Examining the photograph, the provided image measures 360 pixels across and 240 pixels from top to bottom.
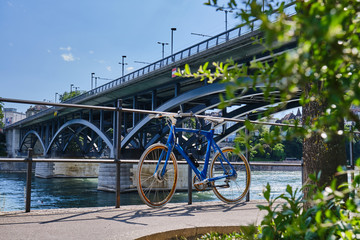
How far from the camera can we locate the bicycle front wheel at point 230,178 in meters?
3.52

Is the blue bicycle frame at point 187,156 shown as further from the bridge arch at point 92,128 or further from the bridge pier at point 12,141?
the bridge pier at point 12,141

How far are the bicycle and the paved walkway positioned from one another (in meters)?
0.20

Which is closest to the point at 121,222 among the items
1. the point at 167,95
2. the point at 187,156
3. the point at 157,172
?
the point at 157,172

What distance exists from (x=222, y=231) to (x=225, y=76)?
4.42ft

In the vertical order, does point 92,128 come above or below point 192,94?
below

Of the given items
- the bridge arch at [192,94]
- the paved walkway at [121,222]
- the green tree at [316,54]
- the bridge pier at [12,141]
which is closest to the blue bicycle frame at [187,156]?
the paved walkway at [121,222]

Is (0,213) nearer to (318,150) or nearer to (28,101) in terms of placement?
(28,101)

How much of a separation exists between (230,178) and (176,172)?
2.21 feet

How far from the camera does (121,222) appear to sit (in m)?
2.43

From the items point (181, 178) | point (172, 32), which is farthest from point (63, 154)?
point (181, 178)

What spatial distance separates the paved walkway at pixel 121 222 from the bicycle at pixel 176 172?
0.20 m

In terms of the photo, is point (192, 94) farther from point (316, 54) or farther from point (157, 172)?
point (316, 54)

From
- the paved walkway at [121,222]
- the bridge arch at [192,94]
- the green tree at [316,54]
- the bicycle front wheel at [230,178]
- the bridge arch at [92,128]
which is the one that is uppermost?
the bridge arch at [192,94]

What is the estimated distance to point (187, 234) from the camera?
217 centimetres
